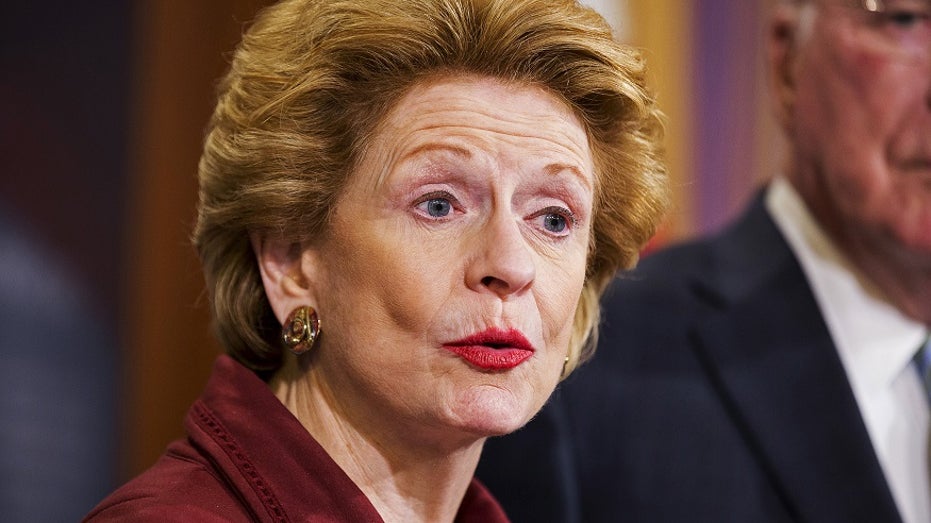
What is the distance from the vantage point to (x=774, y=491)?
6.53 feet

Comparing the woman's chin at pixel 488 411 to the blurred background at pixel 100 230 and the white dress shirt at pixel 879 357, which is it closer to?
the white dress shirt at pixel 879 357

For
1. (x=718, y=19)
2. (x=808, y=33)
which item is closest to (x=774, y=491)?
(x=808, y=33)

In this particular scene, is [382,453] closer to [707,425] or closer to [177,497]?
[177,497]

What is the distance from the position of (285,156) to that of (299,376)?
0.25 meters

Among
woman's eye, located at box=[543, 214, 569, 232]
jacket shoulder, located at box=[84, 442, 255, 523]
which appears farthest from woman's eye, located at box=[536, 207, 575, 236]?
jacket shoulder, located at box=[84, 442, 255, 523]

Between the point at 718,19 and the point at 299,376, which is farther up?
the point at 299,376

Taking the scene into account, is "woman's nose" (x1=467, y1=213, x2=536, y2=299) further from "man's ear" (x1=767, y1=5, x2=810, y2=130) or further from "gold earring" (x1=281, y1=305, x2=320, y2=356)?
"man's ear" (x1=767, y1=5, x2=810, y2=130)

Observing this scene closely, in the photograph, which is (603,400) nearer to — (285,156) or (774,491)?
(774,491)

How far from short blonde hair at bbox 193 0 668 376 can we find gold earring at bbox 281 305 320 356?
8cm

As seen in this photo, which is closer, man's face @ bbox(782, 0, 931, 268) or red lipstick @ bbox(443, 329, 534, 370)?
red lipstick @ bbox(443, 329, 534, 370)

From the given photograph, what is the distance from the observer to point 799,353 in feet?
6.84

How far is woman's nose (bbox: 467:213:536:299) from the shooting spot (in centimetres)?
131

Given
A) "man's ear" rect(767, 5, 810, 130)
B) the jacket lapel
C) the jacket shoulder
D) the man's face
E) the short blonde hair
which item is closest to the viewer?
the jacket shoulder

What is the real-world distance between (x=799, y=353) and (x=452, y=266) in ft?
3.08
